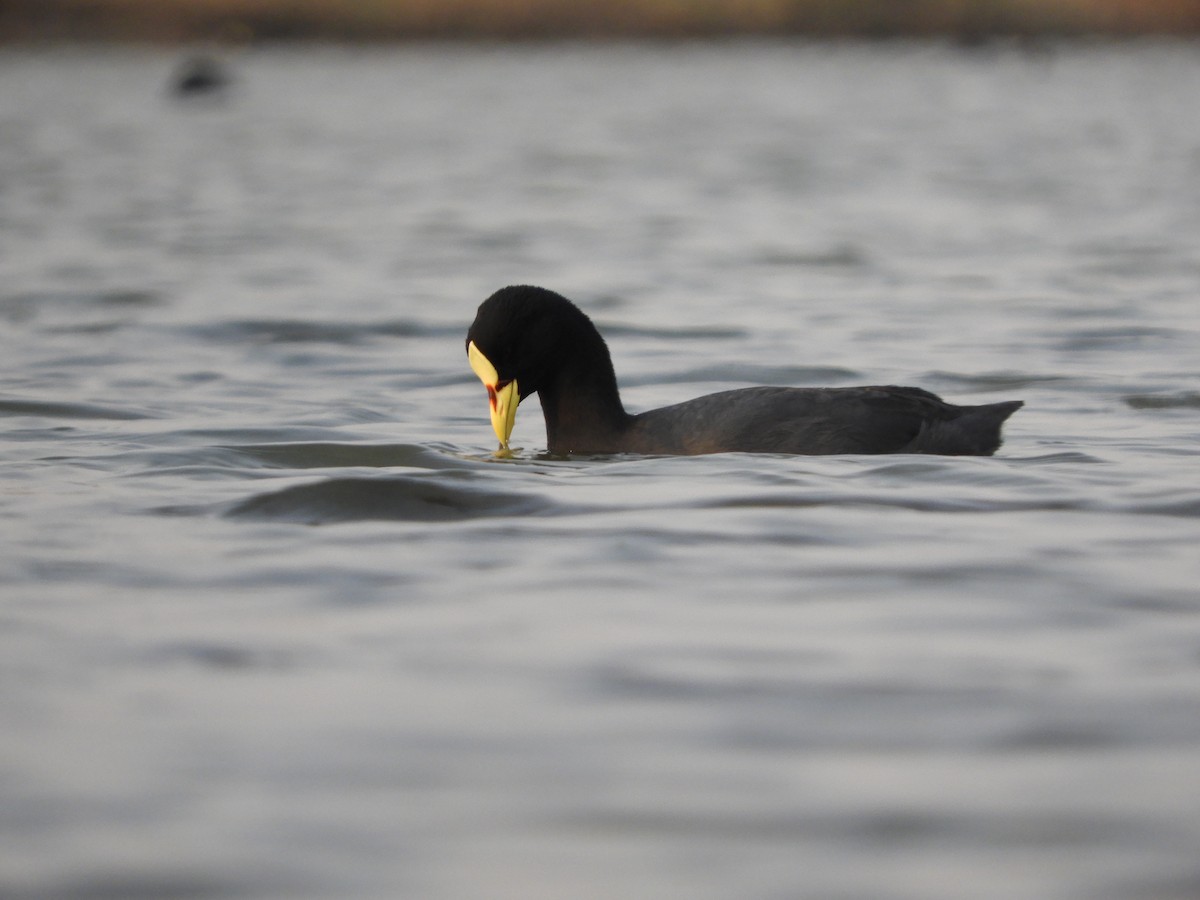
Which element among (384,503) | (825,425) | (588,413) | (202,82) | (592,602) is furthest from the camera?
(202,82)

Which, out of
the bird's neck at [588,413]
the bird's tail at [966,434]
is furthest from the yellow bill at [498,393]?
the bird's tail at [966,434]

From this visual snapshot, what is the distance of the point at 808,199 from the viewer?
23.2 metres

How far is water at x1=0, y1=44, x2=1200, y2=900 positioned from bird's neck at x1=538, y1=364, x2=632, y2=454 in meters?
0.14

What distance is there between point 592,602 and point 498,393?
105 inches

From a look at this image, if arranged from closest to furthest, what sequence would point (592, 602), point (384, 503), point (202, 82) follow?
point (592, 602) → point (384, 503) → point (202, 82)

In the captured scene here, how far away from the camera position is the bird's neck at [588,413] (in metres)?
7.71

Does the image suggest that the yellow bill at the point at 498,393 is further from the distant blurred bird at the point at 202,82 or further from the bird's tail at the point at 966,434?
the distant blurred bird at the point at 202,82

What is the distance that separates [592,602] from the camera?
524 cm

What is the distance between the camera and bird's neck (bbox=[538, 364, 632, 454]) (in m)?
7.71

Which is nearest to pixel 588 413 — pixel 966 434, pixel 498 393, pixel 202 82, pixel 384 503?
pixel 498 393

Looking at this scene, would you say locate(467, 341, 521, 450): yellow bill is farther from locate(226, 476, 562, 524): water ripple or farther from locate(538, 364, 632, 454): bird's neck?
locate(226, 476, 562, 524): water ripple

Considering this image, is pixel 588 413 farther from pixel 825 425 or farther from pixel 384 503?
pixel 384 503

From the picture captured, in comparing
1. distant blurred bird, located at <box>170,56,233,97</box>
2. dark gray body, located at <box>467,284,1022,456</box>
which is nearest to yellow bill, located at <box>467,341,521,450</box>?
dark gray body, located at <box>467,284,1022,456</box>

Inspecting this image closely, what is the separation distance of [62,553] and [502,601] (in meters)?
1.63
